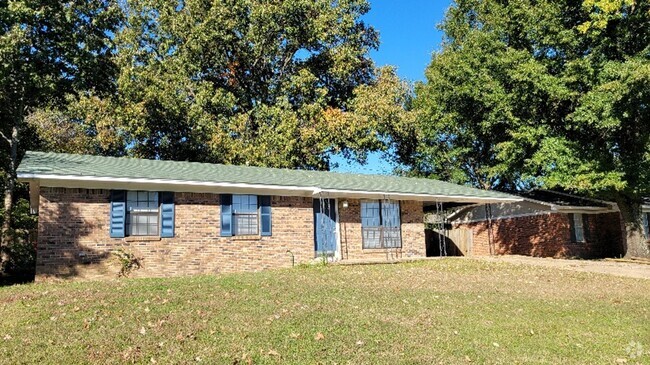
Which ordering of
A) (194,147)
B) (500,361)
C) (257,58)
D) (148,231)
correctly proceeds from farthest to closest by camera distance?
1. (257,58)
2. (194,147)
3. (148,231)
4. (500,361)

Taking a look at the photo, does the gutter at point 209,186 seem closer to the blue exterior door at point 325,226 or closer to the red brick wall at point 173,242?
the red brick wall at point 173,242

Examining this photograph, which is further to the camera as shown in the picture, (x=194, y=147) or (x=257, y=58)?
(x=257, y=58)

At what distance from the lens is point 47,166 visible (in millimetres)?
13523

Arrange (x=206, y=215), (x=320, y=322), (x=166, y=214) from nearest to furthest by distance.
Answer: (x=320, y=322) < (x=166, y=214) < (x=206, y=215)

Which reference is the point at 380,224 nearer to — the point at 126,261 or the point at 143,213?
the point at 143,213

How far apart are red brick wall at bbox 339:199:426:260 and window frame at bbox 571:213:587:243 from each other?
32.5ft

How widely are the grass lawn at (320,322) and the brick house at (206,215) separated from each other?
6.89ft

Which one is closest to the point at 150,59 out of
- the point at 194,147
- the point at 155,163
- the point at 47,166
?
the point at 194,147

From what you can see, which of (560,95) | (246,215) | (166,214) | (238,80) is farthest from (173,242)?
(238,80)

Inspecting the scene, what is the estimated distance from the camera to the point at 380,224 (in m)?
19.2

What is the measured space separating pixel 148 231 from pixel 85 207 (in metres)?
1.81

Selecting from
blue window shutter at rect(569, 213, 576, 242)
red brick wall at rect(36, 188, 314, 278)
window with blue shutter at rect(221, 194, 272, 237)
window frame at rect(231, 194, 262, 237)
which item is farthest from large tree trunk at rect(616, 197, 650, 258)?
window frame at rect(231, 194, 262, 237)

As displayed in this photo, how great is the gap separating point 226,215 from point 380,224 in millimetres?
6093

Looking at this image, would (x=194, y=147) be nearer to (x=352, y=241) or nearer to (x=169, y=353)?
(x=352, y=241)
